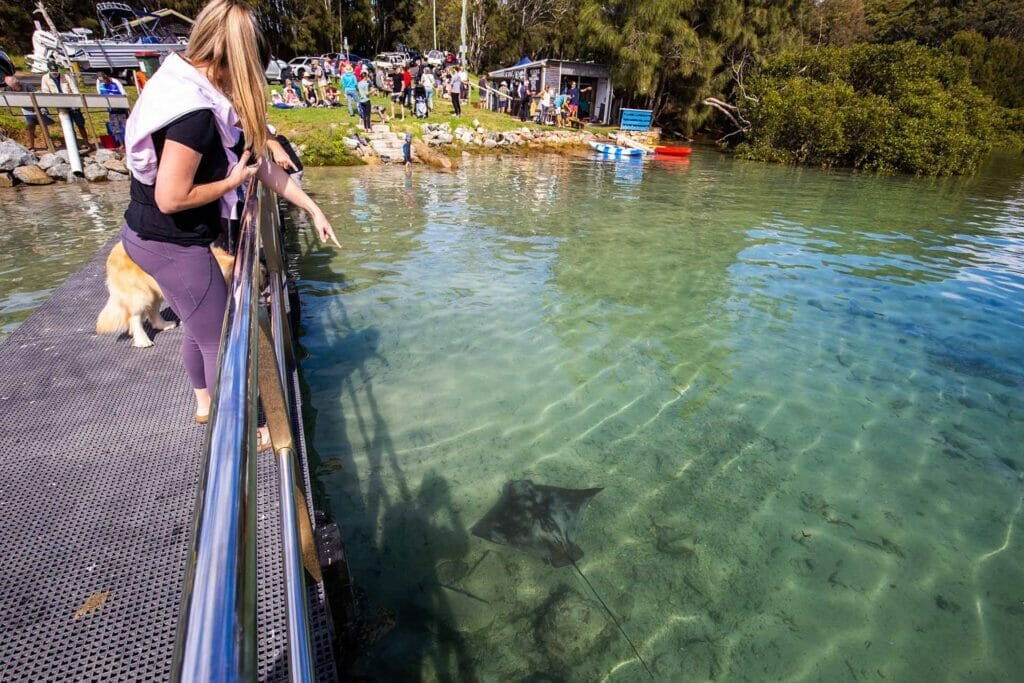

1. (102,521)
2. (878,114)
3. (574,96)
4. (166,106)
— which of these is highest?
(574,96)

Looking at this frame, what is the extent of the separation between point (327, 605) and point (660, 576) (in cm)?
212

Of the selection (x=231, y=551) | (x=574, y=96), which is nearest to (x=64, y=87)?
(x=231, y=551)

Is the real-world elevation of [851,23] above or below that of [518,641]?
above

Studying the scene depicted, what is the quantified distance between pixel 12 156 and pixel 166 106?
59.8ft

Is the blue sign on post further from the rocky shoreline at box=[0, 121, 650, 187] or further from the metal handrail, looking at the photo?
the metal handrail

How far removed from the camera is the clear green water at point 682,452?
3.04 meters

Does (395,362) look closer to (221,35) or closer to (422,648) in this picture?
(422,648)

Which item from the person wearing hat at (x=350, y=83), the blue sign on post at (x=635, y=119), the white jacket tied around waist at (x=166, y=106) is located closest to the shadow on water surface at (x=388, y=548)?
the white jacket tied around waist at (x=166, y=106)

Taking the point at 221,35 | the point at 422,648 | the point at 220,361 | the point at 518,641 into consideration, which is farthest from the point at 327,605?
the point at 221,35

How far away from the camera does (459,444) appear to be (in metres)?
4.56

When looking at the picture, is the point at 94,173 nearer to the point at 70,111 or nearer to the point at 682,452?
the point at 70,111

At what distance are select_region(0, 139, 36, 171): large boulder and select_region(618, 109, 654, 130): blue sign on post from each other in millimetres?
30963

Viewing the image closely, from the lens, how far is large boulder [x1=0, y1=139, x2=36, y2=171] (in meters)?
14.4

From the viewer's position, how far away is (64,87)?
18281mm
